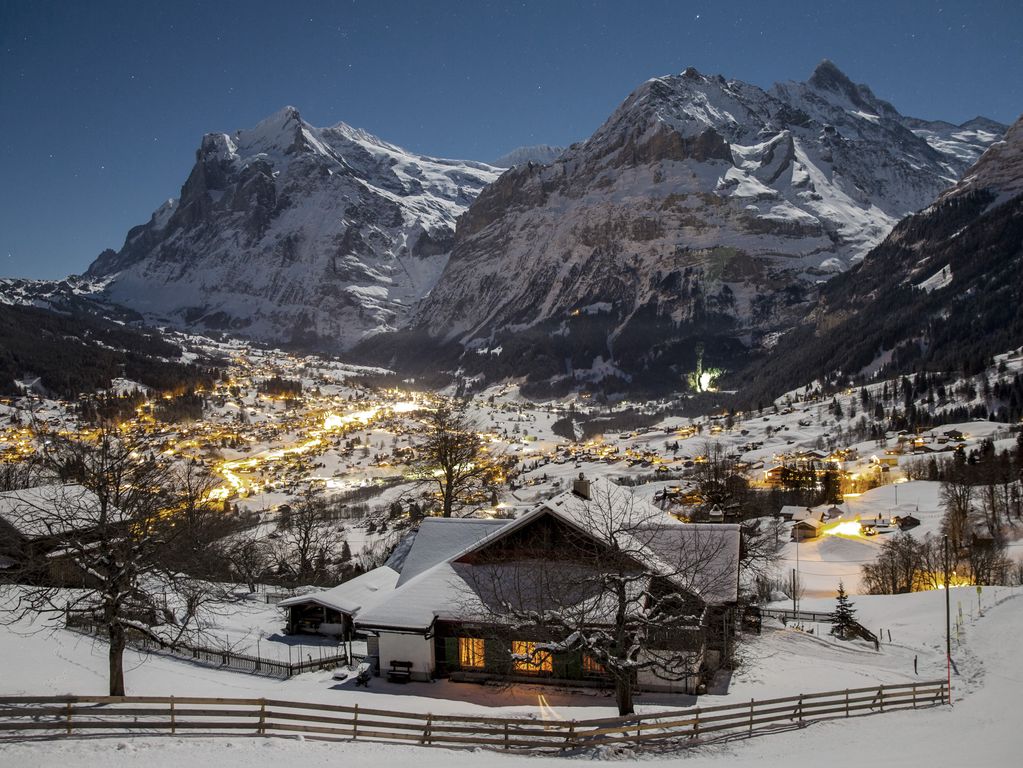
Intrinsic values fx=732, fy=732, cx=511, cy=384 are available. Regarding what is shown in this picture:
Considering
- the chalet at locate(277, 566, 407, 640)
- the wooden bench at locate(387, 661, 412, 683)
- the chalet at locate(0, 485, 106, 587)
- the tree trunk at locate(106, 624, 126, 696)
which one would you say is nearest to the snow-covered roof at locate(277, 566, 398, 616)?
the chalet at locate(277, 566, 407, 640)

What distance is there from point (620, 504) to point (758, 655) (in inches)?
340

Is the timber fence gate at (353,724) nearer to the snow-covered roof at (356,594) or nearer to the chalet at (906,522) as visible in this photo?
the snow-covered roof at (356,594)

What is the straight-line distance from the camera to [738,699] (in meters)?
24.8

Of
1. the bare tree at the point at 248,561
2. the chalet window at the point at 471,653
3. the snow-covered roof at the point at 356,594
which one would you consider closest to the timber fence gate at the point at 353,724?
the chalet window at the point at 471,653

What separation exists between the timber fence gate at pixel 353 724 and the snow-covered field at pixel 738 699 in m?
0.51

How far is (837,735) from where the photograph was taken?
2181cm

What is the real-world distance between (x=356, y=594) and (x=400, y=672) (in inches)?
378

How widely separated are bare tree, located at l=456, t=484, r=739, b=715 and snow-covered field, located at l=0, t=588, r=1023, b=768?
7.43 ft

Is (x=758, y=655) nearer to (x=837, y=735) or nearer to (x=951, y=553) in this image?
(x=837, y=735)

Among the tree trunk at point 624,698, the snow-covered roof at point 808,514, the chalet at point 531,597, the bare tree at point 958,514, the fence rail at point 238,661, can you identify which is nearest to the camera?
the tree trunk at point 624,698

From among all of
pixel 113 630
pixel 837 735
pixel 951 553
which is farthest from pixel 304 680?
pixel 951 553

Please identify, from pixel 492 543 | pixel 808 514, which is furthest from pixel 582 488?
pixel 808 514

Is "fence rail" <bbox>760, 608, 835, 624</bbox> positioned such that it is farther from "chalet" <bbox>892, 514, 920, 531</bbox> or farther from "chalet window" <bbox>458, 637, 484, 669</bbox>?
"chalet" <bbox>892, 514, 920, 531</bbox>

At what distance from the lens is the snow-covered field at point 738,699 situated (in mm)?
16344
